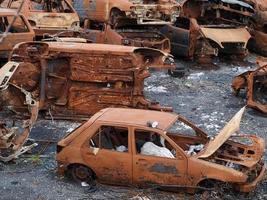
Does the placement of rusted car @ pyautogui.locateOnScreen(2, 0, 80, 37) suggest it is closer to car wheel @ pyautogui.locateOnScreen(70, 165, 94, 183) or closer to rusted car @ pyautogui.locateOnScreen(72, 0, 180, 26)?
rusted car @ pyautogui.locateOnScreen(72, 0, 180, 26)

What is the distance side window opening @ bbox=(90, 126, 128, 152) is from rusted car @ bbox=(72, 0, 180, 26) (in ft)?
28.8

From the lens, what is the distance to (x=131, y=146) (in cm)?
783

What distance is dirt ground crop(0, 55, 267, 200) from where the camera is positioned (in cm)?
791

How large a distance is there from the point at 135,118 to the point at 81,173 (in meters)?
1.21

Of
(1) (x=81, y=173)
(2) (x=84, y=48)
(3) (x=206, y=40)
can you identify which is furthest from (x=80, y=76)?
(3) (x=206, y=40)

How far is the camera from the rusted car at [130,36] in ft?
48.3

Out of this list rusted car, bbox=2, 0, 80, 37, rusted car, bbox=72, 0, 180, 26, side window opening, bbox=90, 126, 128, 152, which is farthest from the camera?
rusted car, bbox=72, 0, 180, 26

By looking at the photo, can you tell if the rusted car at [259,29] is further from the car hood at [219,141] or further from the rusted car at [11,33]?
the car hood at [219,141]

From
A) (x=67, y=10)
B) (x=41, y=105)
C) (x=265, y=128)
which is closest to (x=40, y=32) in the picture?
(x=67, y=10)

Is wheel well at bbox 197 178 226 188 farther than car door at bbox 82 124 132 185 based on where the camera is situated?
No

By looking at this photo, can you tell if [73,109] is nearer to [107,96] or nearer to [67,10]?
[107,96]

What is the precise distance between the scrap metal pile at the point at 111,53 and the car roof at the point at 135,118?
0.50ft

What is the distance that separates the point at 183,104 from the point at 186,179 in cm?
517

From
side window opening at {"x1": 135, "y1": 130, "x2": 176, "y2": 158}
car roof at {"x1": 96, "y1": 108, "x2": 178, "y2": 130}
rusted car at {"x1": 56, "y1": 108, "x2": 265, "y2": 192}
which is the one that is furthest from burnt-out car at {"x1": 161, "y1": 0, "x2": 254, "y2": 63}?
side window opening at {"x1": 135, "y1": 130, "x2": 176, "y2": 158}
